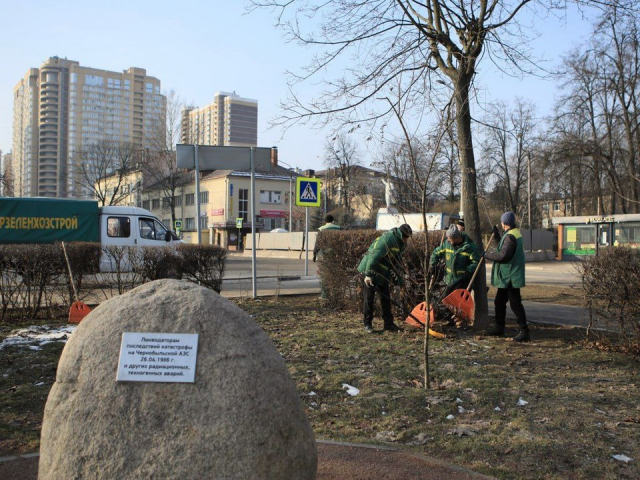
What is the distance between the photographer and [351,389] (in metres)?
5.29

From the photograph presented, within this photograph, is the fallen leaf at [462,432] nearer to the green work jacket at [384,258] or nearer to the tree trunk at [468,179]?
Answer: the green work jacket at [384,258]

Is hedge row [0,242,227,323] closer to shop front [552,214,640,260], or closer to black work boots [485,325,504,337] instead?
black work boots [485,325,504,337]

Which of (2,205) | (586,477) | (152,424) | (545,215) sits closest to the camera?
(152,424)

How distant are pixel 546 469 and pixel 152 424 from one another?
259cm

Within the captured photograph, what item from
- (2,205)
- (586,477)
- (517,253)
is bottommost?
(586,477)

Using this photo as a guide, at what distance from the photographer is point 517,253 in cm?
741

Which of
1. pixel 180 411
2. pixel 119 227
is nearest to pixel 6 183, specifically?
pixel 119 227

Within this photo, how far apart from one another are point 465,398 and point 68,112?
337 ft

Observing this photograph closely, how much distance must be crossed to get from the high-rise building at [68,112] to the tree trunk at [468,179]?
87.0 metres

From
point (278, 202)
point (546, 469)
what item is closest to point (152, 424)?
point (546, 469)

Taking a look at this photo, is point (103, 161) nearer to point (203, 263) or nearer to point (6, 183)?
point (6, 183)

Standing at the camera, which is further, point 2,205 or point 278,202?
point 278,202

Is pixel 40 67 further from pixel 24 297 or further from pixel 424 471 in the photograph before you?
pixel 424 471

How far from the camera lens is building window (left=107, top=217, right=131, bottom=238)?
56.4 feet
